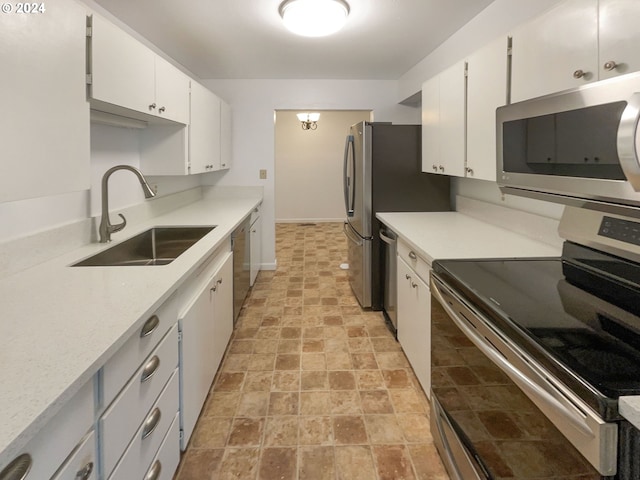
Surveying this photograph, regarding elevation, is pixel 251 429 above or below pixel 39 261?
below

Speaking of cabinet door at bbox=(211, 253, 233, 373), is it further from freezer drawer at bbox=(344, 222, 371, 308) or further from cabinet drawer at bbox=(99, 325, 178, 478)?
freezer drawer at bbox=(344, 222, 371, 308)

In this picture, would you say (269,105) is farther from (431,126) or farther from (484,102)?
(484,102)

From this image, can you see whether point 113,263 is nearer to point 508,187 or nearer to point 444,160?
point 508,187

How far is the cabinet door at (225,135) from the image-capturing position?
395 cm

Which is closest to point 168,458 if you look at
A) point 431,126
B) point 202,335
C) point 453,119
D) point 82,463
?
point 202,335

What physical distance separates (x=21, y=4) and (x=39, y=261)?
39.5 inches

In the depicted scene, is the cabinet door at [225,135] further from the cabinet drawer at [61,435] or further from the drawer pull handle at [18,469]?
the drawer pull handle at [18,469]

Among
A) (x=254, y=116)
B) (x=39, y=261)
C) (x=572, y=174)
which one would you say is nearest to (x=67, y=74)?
(x=39, y=261)

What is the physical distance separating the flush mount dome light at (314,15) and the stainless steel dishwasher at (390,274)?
4.60ft

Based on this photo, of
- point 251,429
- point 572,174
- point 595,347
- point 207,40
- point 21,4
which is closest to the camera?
point 595,347

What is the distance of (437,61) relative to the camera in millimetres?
3324

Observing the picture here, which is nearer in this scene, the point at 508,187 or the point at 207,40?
the point at 508,187

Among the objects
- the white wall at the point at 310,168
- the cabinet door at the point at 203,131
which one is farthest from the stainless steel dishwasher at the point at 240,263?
the white wall at the point at 310,168

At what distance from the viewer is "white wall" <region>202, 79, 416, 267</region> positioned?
4.46m
